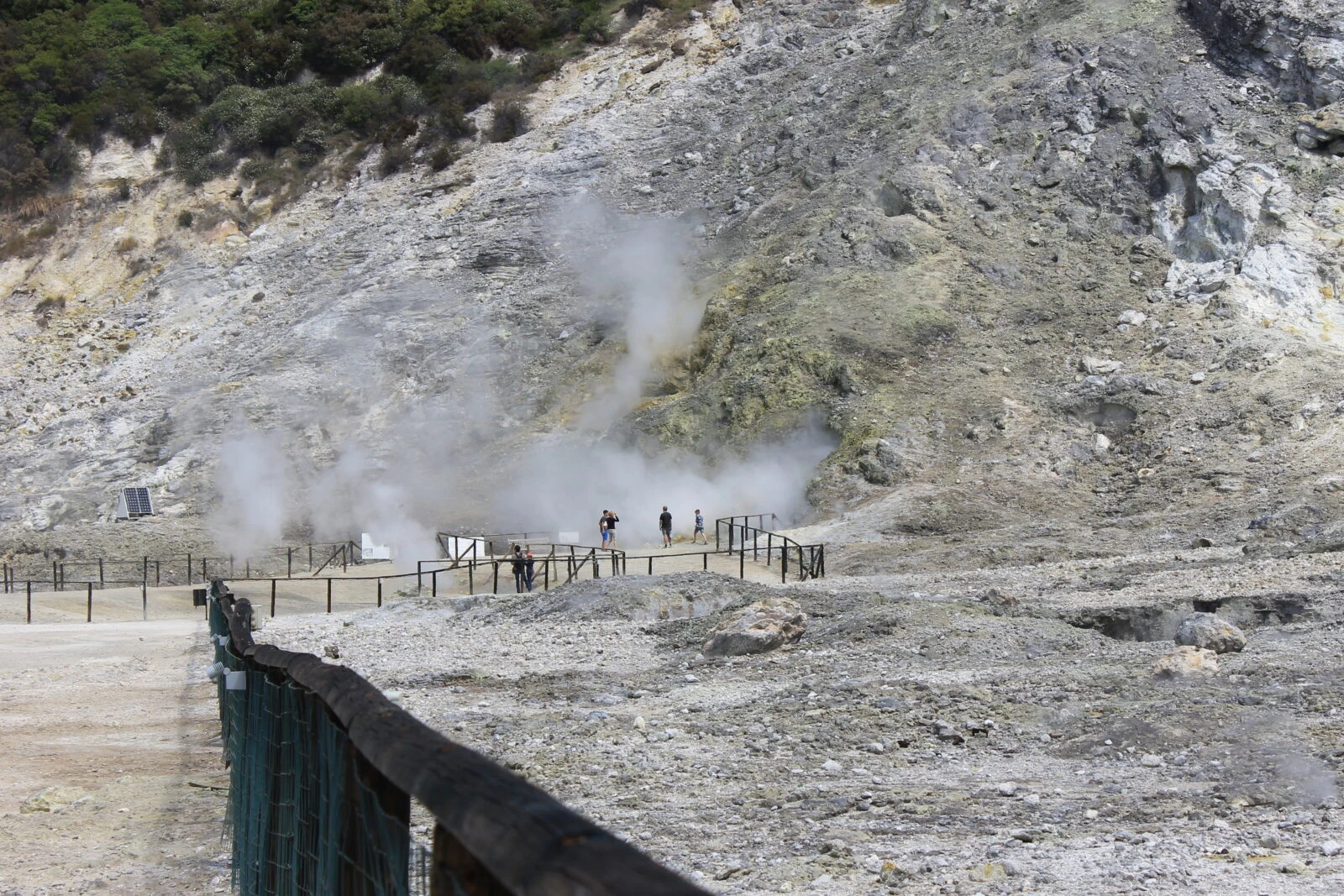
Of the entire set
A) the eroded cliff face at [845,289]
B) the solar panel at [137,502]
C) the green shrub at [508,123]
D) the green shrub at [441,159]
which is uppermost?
the green shrub at [508,123]

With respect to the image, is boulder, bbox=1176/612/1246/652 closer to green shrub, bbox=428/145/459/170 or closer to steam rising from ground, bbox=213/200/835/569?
steam rising from ground, bbox=213/200/835/569

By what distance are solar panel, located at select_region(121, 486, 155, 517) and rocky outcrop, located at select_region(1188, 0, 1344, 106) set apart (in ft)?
97.5

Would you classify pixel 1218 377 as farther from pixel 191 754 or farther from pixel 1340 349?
pixel 191 754

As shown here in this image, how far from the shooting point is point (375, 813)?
124 inches

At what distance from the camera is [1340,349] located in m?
29.7

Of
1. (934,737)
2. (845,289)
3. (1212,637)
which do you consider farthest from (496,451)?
(934,737)

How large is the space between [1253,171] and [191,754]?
30.6 m

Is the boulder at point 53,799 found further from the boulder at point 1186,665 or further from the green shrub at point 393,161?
the green shrub at point 393,161

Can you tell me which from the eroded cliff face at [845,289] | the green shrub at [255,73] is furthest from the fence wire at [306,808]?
the green shrub at [255,73]

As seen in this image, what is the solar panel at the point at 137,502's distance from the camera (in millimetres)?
31859

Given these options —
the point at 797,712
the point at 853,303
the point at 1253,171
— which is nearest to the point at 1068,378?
the point at 853,303

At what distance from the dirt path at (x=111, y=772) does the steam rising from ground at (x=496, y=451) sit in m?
14.8

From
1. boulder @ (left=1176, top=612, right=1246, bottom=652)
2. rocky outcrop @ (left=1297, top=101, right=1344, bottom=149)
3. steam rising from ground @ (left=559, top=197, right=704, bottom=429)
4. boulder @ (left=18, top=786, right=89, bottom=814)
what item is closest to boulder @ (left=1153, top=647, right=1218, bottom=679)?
boulder @ (left=1176, top=612, right=1246, bottom=652)

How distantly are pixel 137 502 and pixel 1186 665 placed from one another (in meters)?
27.1
